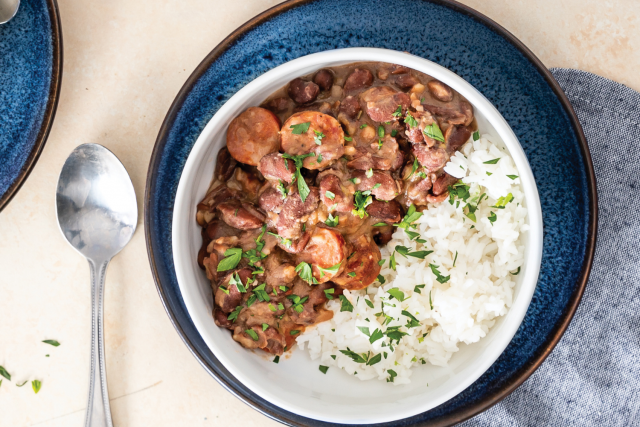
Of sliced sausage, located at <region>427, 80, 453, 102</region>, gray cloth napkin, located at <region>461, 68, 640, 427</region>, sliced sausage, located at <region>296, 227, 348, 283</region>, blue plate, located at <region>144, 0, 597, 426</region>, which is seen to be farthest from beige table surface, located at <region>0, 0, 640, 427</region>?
sliced sausage, located at <region>296, 227, 348, 283</region>

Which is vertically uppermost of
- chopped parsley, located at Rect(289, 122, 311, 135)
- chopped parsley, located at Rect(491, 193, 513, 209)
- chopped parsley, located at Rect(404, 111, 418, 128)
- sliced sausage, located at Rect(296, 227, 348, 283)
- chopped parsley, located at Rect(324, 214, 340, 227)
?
chopped parsley, located at Rect(289, 122, 311, 135)

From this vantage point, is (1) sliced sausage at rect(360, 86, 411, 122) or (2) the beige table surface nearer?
(1) sliced sausage at rect(360, 86, 411, 122)

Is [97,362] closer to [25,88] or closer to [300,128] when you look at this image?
[25,88]

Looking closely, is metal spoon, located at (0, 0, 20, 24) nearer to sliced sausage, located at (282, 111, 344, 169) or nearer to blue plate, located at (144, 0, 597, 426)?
blue plate, located at (144, 0, 597, 426)

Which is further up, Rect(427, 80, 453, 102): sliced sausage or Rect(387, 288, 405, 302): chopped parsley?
Rect(427, 80, 453, 102): sliced sausage

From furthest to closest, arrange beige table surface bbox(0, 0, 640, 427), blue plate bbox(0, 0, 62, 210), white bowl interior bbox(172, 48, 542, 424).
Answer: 1. beige table surface bbox(0, 0, 640, 427)
2. blue plate bbox(0, 0, 62, 210)
3. white bowl interior bbox(172, 48, 542, 424)

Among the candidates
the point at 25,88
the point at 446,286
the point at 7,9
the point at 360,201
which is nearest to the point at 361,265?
the point at 360,201
